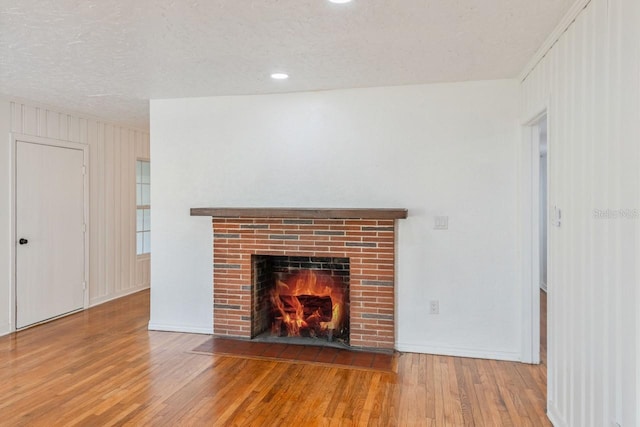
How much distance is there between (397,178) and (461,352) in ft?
5.28

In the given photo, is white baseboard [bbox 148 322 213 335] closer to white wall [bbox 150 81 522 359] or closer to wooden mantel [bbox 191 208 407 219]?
white wall [bbox 150 81 522 359]

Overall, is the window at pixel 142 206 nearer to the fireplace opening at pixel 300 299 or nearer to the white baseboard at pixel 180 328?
the white baseboard at pixel 180 328

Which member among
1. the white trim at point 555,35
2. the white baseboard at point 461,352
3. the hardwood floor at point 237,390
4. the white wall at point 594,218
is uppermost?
the white trim at point 555,35

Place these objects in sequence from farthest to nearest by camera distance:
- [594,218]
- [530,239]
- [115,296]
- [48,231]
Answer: [115,296]
[48,231]
[530,239]
[594,218]

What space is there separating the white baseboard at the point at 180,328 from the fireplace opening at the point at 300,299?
55 cm

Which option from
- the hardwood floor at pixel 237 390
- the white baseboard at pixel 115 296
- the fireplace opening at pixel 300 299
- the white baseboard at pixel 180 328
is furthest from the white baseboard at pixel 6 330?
the fireplace opening at pixel 300 299

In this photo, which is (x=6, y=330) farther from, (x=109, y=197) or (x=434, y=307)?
(x=434, y=307)

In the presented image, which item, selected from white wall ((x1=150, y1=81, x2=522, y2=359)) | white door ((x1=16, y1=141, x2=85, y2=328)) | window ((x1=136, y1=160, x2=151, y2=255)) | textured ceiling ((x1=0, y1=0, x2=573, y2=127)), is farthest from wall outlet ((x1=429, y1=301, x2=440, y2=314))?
window ((x1=136, y1=160, x2=151, y2=255))

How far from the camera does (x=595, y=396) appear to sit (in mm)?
2004

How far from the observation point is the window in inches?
251

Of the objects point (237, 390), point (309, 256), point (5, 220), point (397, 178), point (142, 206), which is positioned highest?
point (397, 178)

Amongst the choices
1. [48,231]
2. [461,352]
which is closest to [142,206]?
[48,231]

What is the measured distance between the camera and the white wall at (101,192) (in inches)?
172

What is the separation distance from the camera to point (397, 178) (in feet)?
12.6
